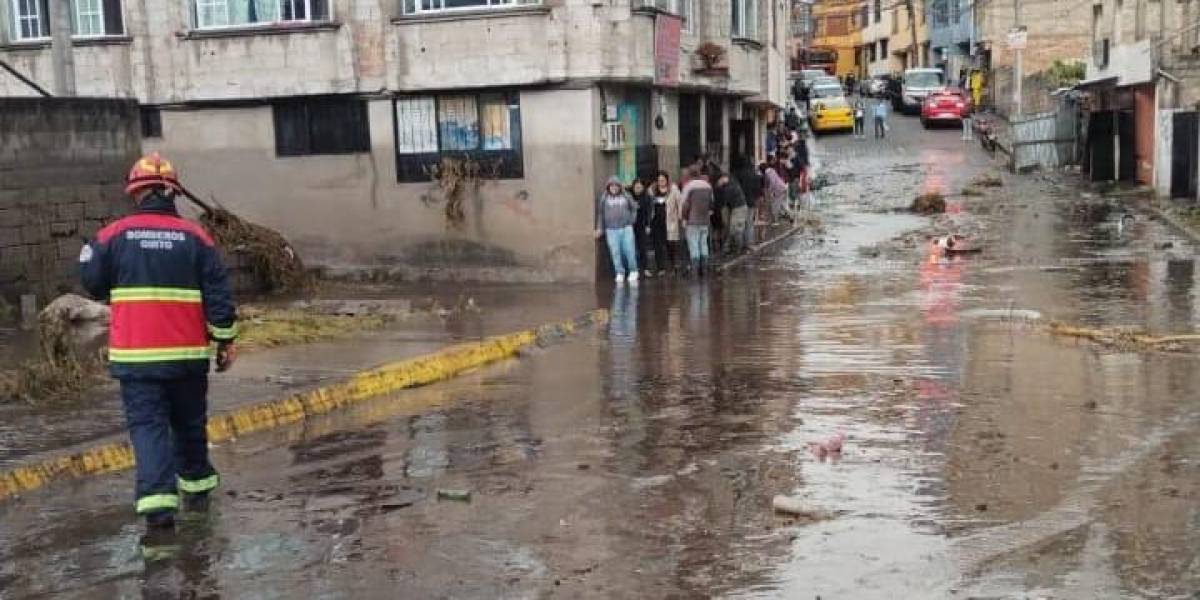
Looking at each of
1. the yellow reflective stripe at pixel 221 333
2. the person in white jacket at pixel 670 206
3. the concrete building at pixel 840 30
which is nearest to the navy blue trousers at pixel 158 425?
the yellow reflective stripe at pixel 221 333

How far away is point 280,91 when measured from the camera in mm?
20547

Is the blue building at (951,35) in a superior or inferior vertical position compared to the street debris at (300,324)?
superior

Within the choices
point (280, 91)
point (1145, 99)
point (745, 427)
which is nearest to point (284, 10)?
point (280, 91)

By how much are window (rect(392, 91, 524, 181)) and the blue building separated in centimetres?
4476

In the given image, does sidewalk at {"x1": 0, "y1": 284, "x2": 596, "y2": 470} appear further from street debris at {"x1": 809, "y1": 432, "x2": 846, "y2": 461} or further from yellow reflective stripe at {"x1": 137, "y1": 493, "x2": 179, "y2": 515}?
street debris at {"x1": 809, "y1": 432, "x2": 846, "y2": 461}

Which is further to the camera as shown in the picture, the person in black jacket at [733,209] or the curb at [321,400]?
the person in black jacket at [733,209]

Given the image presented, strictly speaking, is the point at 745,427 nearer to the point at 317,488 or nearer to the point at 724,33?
the point at 317,488

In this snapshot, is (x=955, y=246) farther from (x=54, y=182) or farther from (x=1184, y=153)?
(x=54, y=182)

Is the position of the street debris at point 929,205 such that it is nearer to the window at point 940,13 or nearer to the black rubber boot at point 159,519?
the black rubber boot at point 159,519

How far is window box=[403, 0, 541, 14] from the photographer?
63.7ft

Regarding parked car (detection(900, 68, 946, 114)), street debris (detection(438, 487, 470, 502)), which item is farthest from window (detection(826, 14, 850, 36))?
street debris (detection(438, 487, 470, 502))

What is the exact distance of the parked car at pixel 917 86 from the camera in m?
53.7

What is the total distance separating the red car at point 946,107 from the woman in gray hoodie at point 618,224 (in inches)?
1271

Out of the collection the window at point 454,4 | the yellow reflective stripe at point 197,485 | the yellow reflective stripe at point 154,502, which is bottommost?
the yellow reflective stripe at point 197,485
